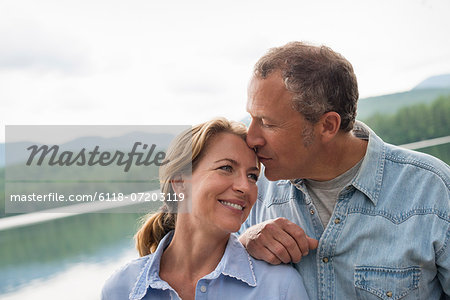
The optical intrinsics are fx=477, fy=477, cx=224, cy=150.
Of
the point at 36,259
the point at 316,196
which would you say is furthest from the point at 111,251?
the point at 316,196

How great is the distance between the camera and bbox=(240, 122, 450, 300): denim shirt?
1.28 meters

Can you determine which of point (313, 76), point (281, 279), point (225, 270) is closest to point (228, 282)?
point (225, 270)

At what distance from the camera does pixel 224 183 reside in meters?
1.26

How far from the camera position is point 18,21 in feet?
16.5

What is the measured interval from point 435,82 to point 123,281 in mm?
5085

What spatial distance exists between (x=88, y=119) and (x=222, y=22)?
188 cm

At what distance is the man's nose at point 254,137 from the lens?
1.33 meters

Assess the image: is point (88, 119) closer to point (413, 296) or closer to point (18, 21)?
point (18, 21)

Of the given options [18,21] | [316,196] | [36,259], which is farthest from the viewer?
[18,21]

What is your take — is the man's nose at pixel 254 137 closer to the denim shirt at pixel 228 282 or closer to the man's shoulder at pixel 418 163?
the denim shirt at pixel 228 282

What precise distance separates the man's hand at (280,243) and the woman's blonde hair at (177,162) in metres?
0.26

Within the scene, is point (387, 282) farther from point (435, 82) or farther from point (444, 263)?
point (435, 82)

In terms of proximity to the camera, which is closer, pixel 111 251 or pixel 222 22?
pixel 111 251

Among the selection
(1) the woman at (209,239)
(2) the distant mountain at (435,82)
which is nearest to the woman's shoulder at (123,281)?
(1) the woman at (209,239)
